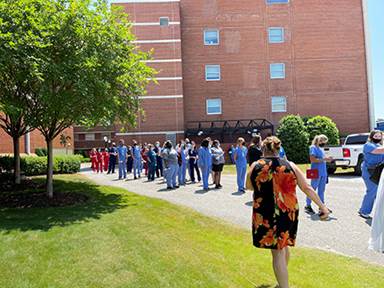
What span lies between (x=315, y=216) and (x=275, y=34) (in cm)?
2895

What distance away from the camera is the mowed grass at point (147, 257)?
4617 millimetres

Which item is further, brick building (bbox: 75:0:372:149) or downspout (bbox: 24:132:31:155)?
brick building (bbox: 75:0:372:149)

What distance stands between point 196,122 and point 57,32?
24.5 metres

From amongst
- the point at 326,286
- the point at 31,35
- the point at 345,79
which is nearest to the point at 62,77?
the point at 31,35

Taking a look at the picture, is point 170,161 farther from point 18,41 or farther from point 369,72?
point 369,72

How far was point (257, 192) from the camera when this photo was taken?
13.4 feet

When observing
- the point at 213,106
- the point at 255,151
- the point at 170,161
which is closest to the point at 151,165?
the point at 170,161

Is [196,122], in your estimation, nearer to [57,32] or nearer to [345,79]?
[345,79]

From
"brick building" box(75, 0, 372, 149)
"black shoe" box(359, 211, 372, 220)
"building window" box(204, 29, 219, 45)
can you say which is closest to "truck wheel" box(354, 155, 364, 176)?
"black shoe" box(359, 211, 372, 220)

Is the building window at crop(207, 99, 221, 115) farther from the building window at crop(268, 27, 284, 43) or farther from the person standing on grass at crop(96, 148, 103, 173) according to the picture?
the person standing on grass at crop(96, 148, 103, 173)

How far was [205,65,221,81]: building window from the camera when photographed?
1319 inches

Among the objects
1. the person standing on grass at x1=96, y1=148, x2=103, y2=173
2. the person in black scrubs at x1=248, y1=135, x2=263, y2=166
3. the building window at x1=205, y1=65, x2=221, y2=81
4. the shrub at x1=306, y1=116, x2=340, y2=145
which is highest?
the building window at x1=205, y1=65, x2=221, y2=81

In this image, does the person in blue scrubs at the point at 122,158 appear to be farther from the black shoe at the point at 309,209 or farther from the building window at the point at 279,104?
the building window at the point at 279,104

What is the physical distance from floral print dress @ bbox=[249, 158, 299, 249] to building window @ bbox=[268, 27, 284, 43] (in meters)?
32.2
